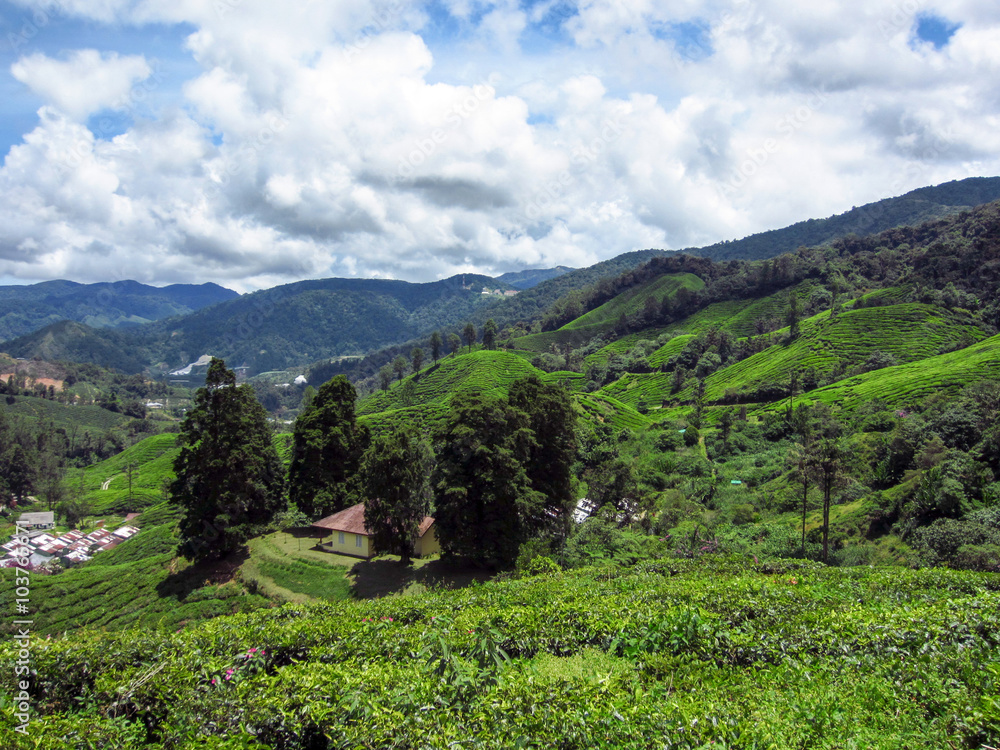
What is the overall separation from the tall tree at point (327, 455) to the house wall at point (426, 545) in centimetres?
536

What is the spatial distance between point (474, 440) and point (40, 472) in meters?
102

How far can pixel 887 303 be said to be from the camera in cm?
8181

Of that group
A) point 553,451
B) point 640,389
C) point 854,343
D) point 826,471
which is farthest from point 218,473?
point 854,343

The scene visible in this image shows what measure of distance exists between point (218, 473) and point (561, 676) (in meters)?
22.0

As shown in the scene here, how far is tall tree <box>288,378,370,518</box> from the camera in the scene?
2825 centimetres

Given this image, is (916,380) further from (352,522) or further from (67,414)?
(67,414)

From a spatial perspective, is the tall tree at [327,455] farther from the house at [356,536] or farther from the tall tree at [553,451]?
the tall tree at [553,451]

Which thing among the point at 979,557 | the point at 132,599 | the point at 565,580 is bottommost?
the point at 132,599

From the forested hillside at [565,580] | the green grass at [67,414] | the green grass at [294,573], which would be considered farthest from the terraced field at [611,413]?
the green grass at [67,414]

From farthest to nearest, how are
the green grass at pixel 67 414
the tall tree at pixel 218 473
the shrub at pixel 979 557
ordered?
the green grass at pixel 67 414 → the tall tree at pixel 218 473 → the shrub at pixel 979 557

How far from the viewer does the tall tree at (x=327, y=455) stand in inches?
1112

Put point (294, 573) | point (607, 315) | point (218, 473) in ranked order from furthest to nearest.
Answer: point (607, 315), point (218, 473), point (294, 573)

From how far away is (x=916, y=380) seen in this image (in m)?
48.0

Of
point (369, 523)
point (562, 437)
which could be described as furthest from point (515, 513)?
point (369, 523)
